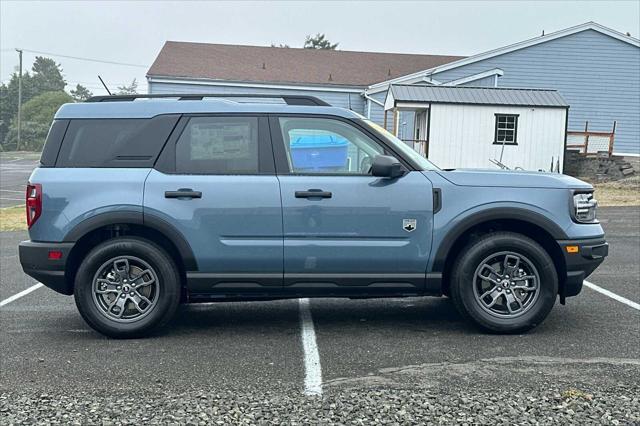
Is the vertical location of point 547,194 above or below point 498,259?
above

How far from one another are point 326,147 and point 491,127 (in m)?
17.5

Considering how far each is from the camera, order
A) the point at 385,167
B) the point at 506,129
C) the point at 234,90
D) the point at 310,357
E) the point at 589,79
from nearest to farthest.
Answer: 1. the point at 310,357
2. the point at 385,167
3. the point at 506,129
4. the point at 589,79
5. the point at 234,90

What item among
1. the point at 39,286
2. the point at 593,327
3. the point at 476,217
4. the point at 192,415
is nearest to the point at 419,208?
Result: the point at 476,217

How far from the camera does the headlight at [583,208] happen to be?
5.43 m

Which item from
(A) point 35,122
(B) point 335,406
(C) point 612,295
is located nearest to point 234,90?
(C) point 612,295

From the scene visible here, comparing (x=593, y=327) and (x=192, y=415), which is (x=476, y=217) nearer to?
(x=593, y=327)

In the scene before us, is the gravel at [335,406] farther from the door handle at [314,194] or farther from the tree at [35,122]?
the tree at [35,122]

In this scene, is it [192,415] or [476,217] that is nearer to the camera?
[192,415]

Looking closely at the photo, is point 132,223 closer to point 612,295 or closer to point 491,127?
point 612,295

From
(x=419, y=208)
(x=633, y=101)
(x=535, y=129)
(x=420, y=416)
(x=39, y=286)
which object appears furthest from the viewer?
(x=633, y=101)

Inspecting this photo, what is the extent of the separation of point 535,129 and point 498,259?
58.5 ft

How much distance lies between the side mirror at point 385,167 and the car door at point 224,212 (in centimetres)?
82

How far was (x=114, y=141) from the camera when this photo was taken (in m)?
5.50

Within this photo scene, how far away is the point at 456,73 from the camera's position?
2770 centimetres
